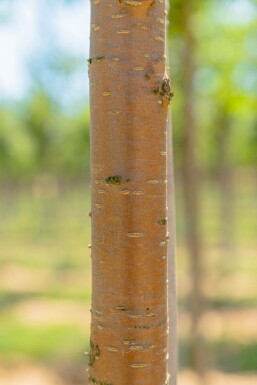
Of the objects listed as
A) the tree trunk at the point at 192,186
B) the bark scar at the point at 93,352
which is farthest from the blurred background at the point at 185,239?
the bark scar at the point at 93,352

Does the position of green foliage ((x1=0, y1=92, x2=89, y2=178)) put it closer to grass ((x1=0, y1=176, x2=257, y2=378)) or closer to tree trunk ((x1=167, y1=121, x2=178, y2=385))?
grass ((x1=0, y1=176, x2=257, y2=378))

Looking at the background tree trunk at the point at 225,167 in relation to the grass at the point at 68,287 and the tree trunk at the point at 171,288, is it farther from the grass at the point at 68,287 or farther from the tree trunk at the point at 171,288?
the tree trunk at the point at 171,288

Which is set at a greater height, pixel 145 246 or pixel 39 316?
pixel 145 246

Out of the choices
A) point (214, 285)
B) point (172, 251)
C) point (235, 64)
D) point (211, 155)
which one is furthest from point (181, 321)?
point (211, 155)

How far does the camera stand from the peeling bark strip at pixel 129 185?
4.22ft

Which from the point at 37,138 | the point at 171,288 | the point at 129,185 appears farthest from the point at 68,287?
the point at 129,185

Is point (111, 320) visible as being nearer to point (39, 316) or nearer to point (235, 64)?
point (235, 64)

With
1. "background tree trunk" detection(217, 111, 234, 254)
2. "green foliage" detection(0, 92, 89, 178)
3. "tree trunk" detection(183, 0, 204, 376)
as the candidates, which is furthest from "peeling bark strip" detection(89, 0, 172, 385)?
"green foliage" detection(0, 92, 89, 178)

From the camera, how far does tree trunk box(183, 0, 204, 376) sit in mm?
5664

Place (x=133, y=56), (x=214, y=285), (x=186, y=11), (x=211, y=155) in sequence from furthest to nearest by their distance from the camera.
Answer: (x=211, y=155) < (x=214, y=285) < (x=186, y=11) < (x=133, y=56)

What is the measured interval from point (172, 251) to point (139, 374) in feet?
1.24

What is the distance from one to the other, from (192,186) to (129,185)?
4.53 m

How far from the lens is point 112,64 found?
1.30 meters

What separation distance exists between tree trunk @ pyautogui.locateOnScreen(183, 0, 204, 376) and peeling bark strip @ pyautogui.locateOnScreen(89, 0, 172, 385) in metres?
4.40
